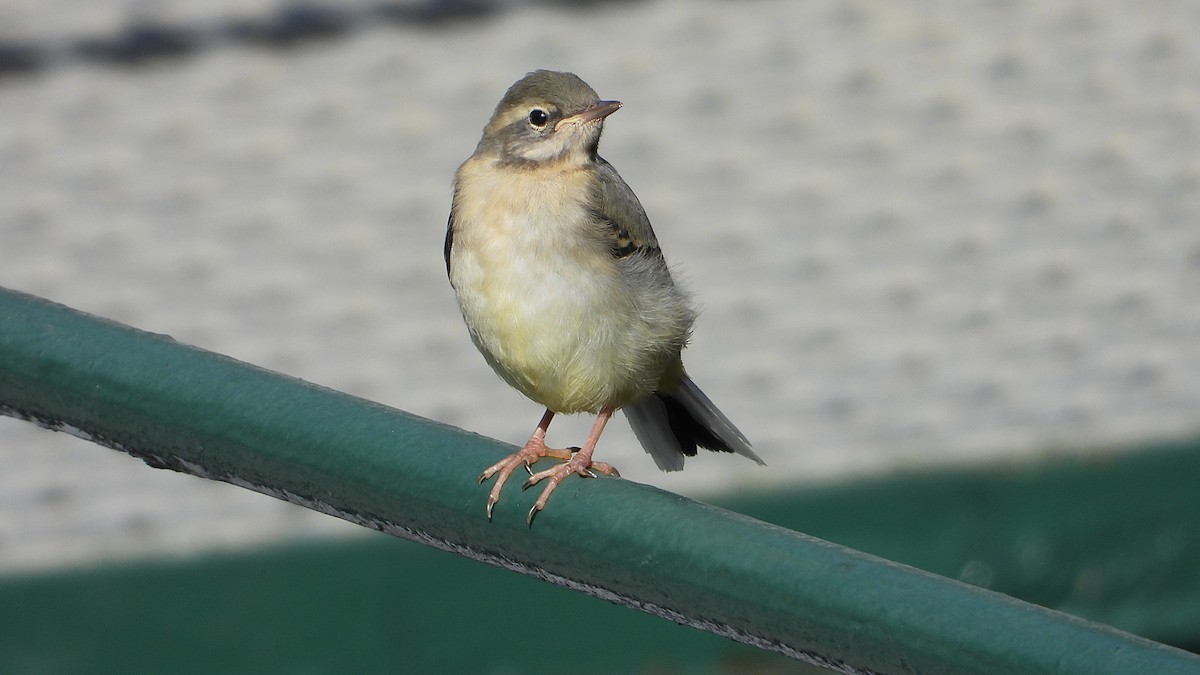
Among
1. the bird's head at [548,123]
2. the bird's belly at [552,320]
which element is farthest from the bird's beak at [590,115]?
the bird's belly at [552,320]

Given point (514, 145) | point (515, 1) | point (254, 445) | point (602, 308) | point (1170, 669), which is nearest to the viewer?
point (1170, 669)

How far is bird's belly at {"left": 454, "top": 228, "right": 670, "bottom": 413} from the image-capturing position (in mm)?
3750

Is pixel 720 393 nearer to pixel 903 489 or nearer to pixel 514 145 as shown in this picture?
pixel 903 489

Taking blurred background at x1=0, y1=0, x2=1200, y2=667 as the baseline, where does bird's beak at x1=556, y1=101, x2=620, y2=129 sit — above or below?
below

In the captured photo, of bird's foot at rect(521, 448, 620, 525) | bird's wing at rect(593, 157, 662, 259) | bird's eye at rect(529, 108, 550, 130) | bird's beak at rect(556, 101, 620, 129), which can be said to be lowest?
bird's foot at rect(521, 448, 620, 525)

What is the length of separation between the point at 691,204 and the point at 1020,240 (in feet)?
4.83

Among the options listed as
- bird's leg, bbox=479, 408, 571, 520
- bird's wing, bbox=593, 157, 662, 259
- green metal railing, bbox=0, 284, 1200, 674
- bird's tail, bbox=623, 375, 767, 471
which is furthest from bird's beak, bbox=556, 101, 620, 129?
green metal railing, bbox=0, 284, 1200, 674

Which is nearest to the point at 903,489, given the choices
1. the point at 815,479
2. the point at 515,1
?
the point at 815,479

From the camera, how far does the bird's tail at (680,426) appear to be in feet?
14.4

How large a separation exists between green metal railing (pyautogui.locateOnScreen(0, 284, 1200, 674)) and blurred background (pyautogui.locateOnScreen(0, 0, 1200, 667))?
4.10 metres

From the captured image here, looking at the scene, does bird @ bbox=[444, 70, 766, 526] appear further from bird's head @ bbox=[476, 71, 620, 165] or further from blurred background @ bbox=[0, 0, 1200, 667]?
Answer: blurred background @ bbox=[0, 0, 1200, 667]

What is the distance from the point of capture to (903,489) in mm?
7504

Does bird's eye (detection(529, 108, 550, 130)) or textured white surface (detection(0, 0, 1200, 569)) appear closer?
bird's eye (detection(529, 108, 550, 130))

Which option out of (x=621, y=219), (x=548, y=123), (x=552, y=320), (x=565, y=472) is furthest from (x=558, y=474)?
(x=548, y=123)
